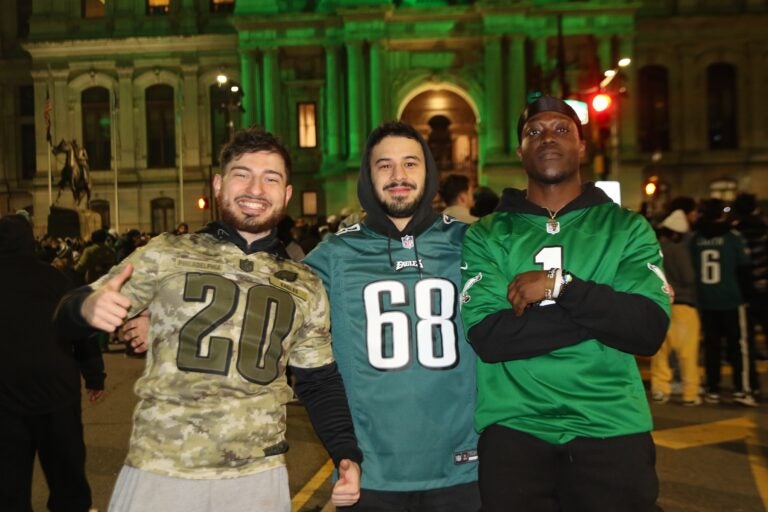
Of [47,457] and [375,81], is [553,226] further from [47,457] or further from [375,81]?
[375,81]

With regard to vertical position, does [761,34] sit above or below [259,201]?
above

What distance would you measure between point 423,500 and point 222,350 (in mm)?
1243

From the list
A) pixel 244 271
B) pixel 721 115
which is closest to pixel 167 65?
pixel 721 115

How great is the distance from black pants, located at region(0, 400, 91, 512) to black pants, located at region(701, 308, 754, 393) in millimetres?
8478

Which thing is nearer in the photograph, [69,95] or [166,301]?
[166,301]

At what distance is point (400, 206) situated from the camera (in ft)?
13.3

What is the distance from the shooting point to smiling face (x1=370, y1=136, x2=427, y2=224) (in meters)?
4.07

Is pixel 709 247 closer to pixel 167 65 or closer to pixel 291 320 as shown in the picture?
pixel 291 320

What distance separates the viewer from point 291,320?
11.5ft

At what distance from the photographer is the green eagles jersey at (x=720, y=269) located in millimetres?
11305

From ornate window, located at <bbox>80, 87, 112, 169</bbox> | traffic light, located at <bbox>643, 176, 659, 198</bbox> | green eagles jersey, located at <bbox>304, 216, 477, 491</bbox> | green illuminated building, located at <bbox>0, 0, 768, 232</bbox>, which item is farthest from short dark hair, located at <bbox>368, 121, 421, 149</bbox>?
ornate window, located at <bbox>80, 87, 112, 169</bbox>

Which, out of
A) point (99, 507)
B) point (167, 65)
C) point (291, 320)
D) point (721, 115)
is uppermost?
point (167, 65)

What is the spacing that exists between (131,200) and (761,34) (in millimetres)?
37961

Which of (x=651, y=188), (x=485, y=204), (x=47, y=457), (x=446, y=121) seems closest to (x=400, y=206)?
(x=47, y=457)
